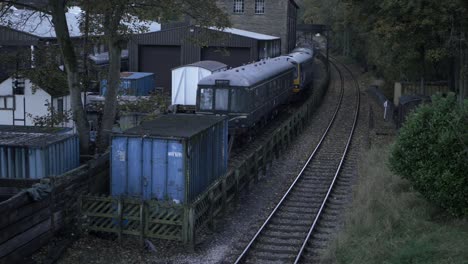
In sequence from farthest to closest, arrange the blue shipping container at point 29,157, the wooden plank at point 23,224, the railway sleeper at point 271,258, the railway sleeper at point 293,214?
the railway sleeper at point 293,214
the blue shipping container at point 29,157
the railway sleeper at point 271,258
the wooden plank at point 23,224

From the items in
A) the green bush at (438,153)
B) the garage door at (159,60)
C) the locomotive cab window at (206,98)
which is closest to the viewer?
the green bush at (438,153)

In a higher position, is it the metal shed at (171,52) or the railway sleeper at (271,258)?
the metal shed at (171,52)

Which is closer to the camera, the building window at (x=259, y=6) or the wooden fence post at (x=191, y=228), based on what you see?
the wooden fence post at (x=191, y=228)

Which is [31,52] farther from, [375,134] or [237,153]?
A: [375,134]

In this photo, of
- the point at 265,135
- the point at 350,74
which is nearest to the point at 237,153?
the point at 265,135

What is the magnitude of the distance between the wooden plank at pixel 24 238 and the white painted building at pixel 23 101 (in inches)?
A: 418

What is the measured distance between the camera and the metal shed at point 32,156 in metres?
13.6

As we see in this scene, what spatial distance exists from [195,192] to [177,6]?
5705 mm

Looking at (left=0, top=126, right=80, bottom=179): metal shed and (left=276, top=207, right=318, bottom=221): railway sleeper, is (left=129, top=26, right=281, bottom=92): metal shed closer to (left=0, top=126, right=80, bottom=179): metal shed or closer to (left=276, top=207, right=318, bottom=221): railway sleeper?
(left=276, top=207, right=318, bottom=221): railway sleeper

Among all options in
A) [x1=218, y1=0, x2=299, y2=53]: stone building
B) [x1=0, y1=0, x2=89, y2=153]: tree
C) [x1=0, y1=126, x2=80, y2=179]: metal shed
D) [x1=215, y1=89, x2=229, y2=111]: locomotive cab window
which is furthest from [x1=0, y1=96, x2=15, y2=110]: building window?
Answer: [x1=218, y1=0, x2=299, y2=53]: stone building

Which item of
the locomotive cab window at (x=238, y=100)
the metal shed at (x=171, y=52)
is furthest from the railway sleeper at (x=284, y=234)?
the metal shed at (x=171, y=52)

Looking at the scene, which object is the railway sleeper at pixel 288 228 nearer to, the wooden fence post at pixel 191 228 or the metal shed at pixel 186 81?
the wooden fence post at pixel 191 228

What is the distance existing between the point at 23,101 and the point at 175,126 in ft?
33.0

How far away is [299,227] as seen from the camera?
14.0 meters
